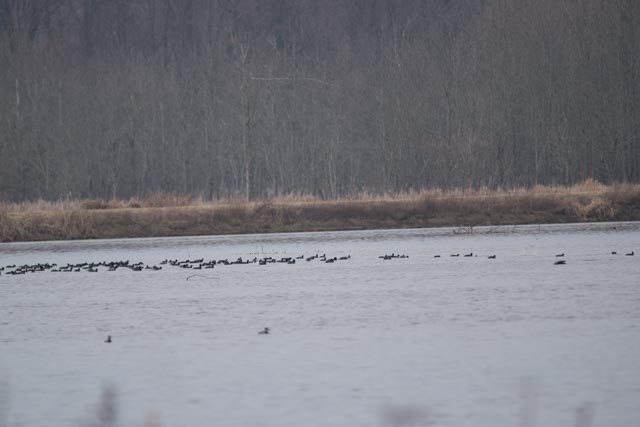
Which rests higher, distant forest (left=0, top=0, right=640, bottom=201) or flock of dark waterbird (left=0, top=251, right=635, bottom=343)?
distant forest (left=0, top=0, right=640, bottom=201)

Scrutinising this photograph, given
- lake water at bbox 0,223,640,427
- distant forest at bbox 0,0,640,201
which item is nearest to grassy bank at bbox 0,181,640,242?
distant forest at bbox 0,0,640,201

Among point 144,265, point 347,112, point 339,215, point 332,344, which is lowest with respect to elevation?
point 332,344

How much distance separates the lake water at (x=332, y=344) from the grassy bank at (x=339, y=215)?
13324 millimetres

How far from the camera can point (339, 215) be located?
4528 centimetres

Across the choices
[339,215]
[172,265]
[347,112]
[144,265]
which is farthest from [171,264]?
[347,112]

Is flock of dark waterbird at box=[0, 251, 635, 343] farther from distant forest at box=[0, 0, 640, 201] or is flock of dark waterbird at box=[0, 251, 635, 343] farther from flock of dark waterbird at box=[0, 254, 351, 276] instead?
distant forest at box=[0, 0, 640, 201]

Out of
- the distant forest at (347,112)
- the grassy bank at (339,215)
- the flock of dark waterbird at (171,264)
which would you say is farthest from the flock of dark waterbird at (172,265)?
the distant forest at (347,112)

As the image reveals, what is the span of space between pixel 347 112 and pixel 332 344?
50774mm

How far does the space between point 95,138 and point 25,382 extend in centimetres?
5510

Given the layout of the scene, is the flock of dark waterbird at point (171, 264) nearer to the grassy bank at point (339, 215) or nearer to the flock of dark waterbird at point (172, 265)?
the flock of dark waterbird at point (172, 265)

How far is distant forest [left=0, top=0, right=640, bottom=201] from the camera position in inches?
2334

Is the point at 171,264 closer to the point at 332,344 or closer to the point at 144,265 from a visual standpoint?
the point at 144,265

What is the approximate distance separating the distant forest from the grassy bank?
35.3 ft

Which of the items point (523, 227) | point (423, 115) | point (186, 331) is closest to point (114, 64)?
point (423, 115)
